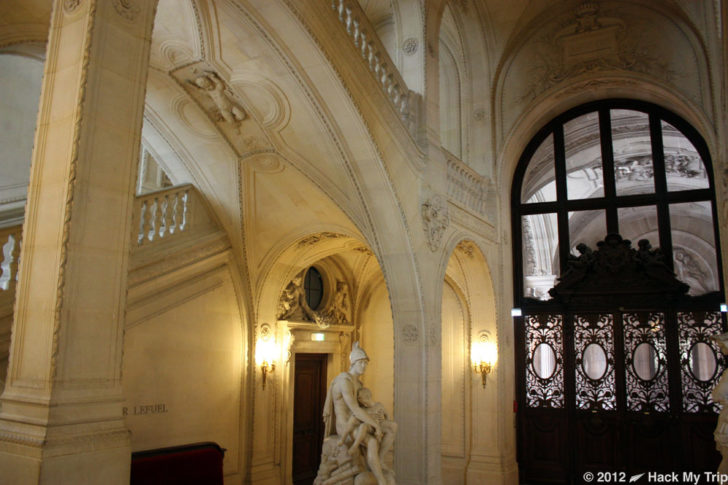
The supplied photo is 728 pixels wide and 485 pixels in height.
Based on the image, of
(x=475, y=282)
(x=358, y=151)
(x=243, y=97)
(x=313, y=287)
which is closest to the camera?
(x=243, y=97)

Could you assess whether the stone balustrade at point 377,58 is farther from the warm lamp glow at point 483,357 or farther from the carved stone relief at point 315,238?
the warm lamp glow at point 483,357

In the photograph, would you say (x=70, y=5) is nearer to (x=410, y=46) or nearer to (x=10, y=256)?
(x=10, y=256)

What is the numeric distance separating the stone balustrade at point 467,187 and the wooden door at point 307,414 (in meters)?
3.90

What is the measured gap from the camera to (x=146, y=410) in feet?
25.6

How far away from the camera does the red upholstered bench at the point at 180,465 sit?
7.11 m

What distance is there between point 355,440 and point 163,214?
422 cm

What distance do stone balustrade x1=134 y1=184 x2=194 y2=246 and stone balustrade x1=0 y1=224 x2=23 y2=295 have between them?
5.82ft

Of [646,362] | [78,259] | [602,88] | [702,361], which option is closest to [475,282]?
[646,362]

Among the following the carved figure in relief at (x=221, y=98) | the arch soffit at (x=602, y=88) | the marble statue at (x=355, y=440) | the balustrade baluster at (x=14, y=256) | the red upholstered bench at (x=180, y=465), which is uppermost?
the arch soffit at (x=602, y=88)

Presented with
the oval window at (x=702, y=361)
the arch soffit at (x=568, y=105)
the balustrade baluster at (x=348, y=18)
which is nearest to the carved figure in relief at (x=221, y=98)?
the balustrade baluster at (x=348, y=18)

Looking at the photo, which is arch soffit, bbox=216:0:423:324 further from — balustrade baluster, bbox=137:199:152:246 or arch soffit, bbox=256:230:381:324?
balustrade baluster, bbox=137:199:152:246

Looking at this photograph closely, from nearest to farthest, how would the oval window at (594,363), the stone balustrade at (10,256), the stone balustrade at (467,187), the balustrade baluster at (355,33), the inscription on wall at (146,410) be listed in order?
the stone balustrade at (10,256)
the balustrade baluster at (355,33)
the inscription on wall at (146,410)
the stone balustrade at (467,187)
the oval window at (594,363)

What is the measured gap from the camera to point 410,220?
821cm

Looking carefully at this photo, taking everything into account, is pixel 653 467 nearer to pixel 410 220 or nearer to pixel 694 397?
pixel 694 397
